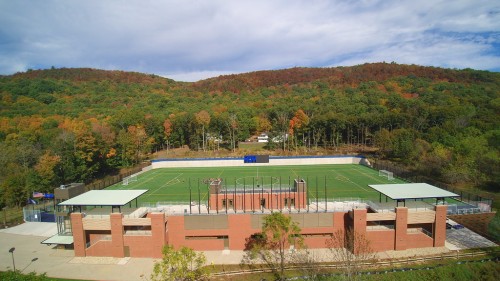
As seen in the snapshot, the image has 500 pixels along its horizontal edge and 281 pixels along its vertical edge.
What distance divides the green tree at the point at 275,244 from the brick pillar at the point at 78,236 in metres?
13.2

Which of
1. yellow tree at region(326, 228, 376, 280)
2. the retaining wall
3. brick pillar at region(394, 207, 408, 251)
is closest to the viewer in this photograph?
yellow tree at region(326, 228, 376, 280)

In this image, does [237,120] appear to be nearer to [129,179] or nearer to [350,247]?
[129,179]

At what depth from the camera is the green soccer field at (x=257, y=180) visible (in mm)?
38594

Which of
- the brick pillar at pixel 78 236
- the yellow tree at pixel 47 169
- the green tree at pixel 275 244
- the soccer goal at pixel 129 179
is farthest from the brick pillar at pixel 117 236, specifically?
the soccer goal at pixel 129 179

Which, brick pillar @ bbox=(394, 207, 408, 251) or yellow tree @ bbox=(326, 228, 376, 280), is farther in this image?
brick pillar @ bbox=(394, 207, 408, 251)

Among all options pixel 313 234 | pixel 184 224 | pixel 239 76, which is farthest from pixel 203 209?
pixel 239 76

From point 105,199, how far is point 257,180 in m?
23.5

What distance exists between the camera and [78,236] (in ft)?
82.5

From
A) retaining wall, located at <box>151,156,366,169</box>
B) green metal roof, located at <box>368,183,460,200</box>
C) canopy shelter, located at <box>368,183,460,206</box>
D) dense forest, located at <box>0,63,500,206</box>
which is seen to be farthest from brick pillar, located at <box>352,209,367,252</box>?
retaining wall, located at <box>151,156,366,169</box>

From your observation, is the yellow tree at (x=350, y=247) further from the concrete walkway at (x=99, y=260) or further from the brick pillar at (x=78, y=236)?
the brick pillar at (x=78, y=236)

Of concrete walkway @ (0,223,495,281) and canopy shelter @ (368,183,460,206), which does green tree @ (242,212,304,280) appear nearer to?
concrete walkway @ (0,223,495,281)

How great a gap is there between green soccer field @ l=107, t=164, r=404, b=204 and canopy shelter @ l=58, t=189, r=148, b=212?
Answer: 27.8 ft

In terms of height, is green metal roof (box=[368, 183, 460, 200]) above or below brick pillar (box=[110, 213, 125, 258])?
above

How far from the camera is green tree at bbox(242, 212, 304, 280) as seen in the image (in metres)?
22.5
